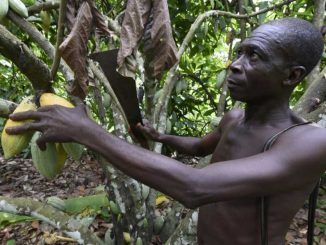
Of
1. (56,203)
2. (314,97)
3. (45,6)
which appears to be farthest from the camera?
(56,203)

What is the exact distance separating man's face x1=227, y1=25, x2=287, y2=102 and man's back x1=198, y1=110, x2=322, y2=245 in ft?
0.44

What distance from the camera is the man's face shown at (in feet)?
3.69

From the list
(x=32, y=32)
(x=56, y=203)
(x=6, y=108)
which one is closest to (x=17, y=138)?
(x=6, y=108)

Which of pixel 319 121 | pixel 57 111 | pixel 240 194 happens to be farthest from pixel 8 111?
pixel 319 121

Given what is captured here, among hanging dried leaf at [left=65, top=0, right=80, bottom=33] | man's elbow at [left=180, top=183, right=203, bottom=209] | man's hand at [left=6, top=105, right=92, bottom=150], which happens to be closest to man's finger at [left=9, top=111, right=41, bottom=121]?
man's hand at [left=6, top=105, right=92, bottom=150]

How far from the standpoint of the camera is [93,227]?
2.37m

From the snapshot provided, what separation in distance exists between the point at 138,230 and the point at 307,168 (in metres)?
0.94

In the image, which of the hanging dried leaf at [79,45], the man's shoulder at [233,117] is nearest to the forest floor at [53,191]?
the man's shoulder at [233,117]

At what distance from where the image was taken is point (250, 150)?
1.27 m

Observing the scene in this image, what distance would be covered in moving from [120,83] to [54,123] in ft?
0.87

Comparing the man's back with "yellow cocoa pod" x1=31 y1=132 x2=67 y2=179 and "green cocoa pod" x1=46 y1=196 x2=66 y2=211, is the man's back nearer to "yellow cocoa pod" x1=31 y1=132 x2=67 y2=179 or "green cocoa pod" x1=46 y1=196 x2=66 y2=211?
"yellow cocoa pod" x1=31 y1=132 x2=67 y2=179

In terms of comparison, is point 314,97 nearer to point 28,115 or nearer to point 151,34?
point 151,34

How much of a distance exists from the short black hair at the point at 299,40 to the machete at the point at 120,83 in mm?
444

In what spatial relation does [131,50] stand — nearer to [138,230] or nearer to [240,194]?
[240,194]
